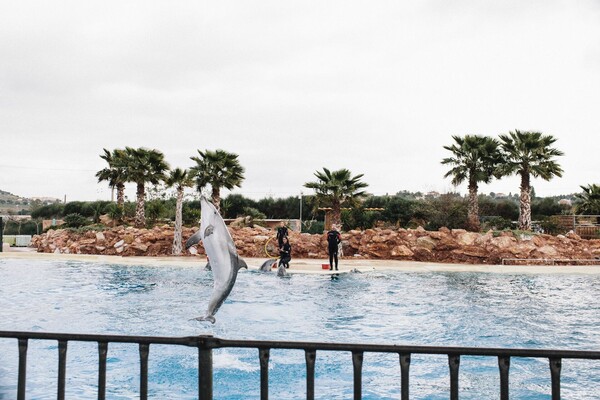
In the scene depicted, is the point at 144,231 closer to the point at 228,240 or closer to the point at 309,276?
the point at 309,276

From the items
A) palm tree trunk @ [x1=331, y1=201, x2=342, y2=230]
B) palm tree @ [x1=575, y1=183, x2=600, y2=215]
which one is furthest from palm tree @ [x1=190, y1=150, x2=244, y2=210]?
palm tree @ [x1=575, y1=183, x2=600, y2=215]

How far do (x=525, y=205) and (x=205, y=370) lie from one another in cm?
2913

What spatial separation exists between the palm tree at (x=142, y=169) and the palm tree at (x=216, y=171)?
317 cm

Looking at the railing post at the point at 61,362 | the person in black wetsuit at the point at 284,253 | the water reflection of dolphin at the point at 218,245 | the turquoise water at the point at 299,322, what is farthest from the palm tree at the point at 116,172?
the railing post at the point at 61,362

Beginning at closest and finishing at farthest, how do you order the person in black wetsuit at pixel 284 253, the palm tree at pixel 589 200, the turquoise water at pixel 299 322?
the turquoise water at pixel 299 322, the person in black wetsuit at pixel 284 253, the palm tree at pixel 589 200

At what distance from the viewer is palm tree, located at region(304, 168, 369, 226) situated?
27.0m

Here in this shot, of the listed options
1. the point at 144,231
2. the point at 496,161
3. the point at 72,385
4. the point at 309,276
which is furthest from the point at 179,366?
the point at 496,161

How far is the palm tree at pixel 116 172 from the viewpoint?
33.3 metres

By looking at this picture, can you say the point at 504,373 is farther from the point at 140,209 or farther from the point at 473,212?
the point at 140,209

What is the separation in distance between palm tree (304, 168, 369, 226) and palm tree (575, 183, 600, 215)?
20003 mm

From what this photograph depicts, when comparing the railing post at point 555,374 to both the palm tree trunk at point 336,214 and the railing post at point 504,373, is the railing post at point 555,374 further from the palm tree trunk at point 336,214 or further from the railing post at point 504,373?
the palm tree trunk at point 336,214

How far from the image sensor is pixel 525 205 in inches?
1156

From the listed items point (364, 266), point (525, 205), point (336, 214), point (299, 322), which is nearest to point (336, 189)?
point (336, 214)

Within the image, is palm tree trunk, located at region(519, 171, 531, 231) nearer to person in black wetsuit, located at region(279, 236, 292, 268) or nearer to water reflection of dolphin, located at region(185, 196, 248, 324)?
person in black wetsuit, located at region(279, 236, 292, 268)
